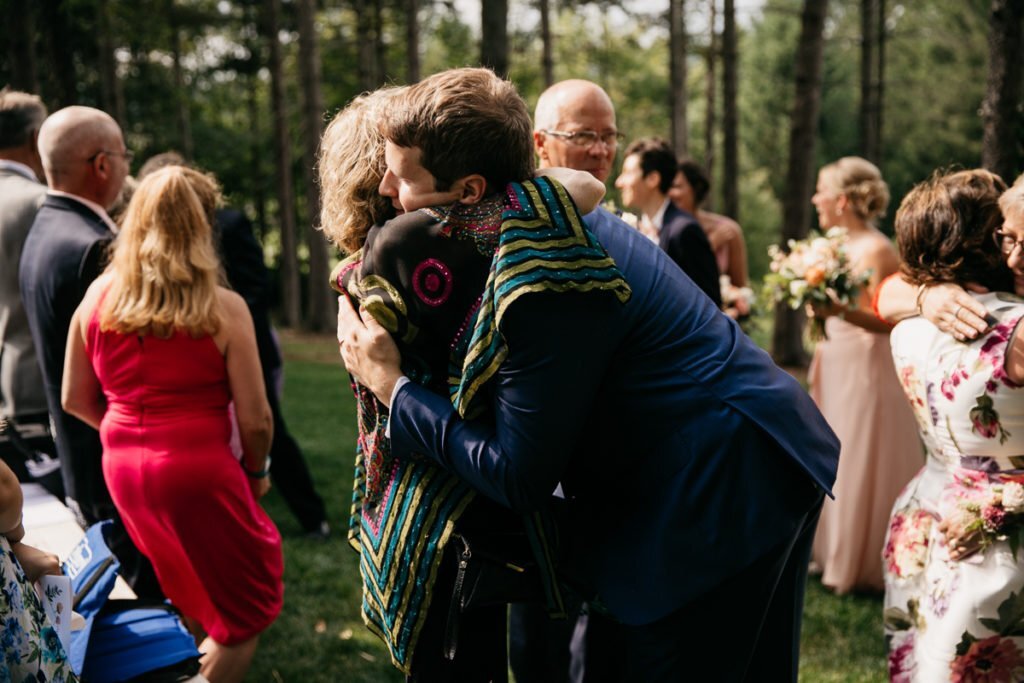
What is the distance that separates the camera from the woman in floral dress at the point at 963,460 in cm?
274

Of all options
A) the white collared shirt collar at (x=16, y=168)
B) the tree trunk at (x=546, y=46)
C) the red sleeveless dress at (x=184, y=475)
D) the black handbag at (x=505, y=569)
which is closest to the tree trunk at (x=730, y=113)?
the tree trunk at (x=546, y=46)

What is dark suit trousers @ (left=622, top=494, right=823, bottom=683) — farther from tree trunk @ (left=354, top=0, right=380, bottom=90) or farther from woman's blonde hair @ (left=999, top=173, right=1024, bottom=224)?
tree trunk @ (left=354, top=0, right=380, bottom=90)

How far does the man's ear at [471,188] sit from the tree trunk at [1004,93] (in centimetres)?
355

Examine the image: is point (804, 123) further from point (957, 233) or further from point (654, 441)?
point (654, 441)

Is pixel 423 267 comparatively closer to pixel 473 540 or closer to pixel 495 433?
pixel 495 433

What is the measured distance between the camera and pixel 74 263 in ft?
12.2

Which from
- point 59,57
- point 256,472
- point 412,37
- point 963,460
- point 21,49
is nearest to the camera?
point 963,460

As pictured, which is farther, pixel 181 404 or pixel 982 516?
pixel 181 404

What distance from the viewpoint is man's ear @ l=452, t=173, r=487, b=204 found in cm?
200

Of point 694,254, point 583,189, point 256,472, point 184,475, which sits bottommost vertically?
point 256,472

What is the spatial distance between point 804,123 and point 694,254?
1079cm

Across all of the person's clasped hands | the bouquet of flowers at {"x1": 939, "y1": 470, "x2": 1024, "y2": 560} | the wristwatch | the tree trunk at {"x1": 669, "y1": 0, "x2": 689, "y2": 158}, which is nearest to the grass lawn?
the wristwatch

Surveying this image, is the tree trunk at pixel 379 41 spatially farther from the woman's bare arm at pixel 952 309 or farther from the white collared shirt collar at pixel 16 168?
the woman's bare arm at pixel 952 309

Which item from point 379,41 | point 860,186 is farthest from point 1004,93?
point 379,41
